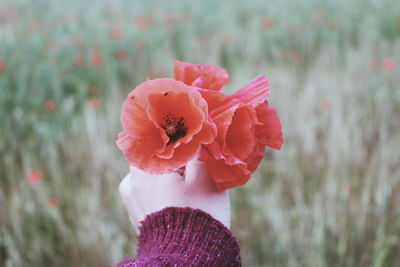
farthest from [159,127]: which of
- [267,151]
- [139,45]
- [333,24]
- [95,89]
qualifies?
[333,24]

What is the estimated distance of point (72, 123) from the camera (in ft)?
6.82

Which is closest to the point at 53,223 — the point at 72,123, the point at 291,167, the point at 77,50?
the point at 72,123

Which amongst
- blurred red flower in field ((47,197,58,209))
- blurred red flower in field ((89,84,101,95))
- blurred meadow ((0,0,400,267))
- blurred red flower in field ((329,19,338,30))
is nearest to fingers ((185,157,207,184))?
blurred meadow ((0,0,400,267))

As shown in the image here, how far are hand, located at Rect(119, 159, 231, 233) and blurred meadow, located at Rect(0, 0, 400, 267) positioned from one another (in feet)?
2.04

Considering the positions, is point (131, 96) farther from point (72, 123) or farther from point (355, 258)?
point (72, 123)

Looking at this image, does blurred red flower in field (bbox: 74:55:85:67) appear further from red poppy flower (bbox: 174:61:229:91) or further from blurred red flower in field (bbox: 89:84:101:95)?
red poppy flower (bbox: 174:61:229:91)

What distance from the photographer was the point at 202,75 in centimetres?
77

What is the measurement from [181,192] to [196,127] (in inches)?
7.6

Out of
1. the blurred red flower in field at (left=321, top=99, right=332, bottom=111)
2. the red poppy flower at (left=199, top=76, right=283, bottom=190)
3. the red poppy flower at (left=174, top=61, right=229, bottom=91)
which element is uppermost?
the red poppy flower at (left=174, top=61, right=229, bottom=91)

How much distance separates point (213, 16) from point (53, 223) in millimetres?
2608

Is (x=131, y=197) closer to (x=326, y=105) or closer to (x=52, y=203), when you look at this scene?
(x=52, y=203)

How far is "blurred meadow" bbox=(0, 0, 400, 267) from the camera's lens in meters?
1.47

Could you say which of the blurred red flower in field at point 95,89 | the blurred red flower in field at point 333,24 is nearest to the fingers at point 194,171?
the blurred red flower in field at point 95,89

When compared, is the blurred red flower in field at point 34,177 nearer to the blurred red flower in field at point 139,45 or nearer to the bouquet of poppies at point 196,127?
the bouquet of poppies at point 196,127
